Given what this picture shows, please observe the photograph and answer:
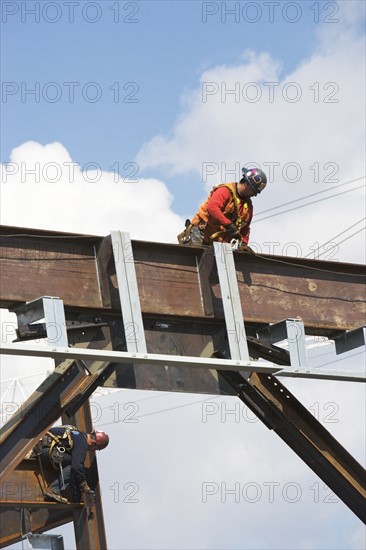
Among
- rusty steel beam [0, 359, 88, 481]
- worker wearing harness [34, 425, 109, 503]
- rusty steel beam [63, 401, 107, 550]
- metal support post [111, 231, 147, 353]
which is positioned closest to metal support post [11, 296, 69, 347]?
metal support post [111, 231, 147, 353]

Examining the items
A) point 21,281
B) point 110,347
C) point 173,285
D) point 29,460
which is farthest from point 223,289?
point 29,460

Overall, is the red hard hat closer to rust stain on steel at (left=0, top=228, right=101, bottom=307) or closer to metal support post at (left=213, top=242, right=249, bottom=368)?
metal support post at (left=213, top=242, right=249, bottom=368)

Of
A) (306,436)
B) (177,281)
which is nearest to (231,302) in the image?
(177,281)

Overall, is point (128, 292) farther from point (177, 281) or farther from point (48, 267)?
point (177, 281)

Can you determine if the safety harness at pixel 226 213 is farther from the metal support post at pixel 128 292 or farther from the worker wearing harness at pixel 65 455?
the worker wearing harness at pixel 65 455

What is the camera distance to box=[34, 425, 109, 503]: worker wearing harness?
45.2ft

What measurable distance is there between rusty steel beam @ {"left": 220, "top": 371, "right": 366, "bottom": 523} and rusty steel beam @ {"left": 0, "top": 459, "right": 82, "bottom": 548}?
2.87 metres

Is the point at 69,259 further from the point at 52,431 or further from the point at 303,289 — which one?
the point at 52,431

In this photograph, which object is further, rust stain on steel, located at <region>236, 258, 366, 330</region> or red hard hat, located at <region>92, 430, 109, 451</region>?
red hard hat, located at <region>92, 430, 109, 451</region>

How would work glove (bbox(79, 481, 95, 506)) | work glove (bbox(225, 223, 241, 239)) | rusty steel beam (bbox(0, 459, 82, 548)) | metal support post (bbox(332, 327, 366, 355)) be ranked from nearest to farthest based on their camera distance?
metal support post (bbox(332, 327, 366, 355))
work glove (bbox(225, 223, 241, 239))
rusty steel beam (bbox(0, 459, 82, 548))
work glove (bbox(79, 481, 95, 506))

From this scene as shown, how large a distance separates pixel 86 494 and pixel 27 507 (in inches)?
27.4

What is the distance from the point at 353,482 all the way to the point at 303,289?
2.08 meters

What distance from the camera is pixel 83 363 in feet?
37.2

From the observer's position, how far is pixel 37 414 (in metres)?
11.9
